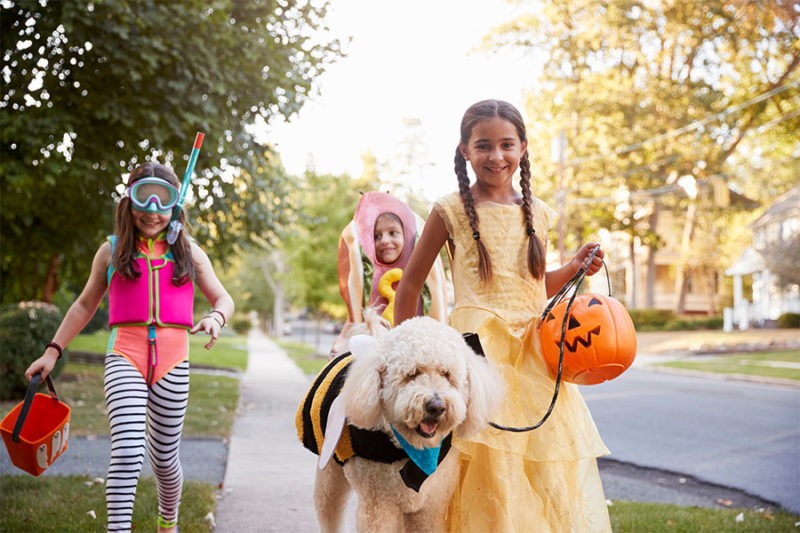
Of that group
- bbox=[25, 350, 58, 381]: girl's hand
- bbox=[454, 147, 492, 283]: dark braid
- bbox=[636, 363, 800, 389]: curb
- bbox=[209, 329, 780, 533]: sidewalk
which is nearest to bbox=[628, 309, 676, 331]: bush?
bbox=[636, 363, 800, 389]: curb

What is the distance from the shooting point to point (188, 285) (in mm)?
3443

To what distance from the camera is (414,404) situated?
2.36 m

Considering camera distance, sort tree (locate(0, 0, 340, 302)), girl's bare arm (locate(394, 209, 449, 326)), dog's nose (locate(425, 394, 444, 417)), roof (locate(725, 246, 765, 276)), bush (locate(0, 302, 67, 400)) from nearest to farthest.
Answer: dog's nose (locate(425, 394, 444, 417)) < girl's bare arm (locate(394, 209, 449, 326)) < tree (locate(0, 0, 340, 302)) < bush (locate(0, 302, 67, 400)) < roof (locate(725, 246, 765, 276))

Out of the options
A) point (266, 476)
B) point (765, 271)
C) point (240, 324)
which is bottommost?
point (240, 324)

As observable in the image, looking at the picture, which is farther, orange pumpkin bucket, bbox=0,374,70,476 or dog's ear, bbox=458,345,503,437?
orange pumpkin bucket, bbox=0,374,70,476

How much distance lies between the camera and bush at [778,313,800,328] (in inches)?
1208

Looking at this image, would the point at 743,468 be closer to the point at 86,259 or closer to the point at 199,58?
the point at 199,58

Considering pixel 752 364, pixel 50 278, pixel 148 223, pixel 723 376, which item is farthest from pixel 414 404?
pixel 752 364

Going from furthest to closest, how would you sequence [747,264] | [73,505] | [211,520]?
[747,264] < [73,505] < [211,520]

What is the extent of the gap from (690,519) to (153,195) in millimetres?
4061

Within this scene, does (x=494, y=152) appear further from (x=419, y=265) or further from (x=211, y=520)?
(x=211, y=520)

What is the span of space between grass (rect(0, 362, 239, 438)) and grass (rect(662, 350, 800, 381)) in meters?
12.2

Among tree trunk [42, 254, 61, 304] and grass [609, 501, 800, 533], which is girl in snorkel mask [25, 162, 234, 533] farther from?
tree trunk [42, 254, 61, 304]

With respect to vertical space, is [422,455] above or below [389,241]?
below
